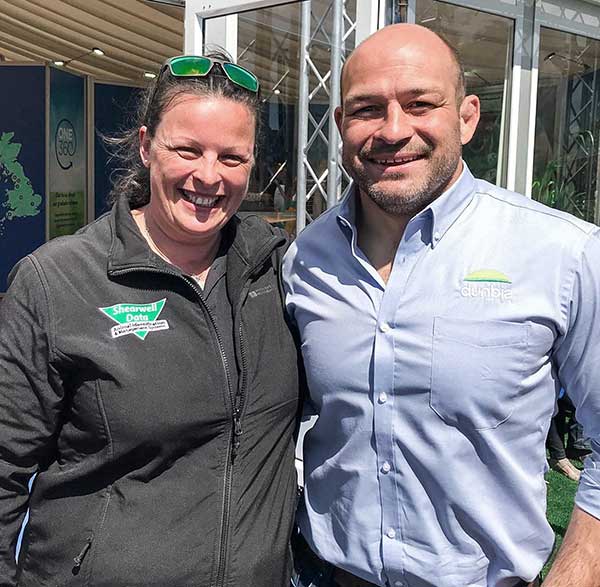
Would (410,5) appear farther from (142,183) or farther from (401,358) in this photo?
A: (401,358)

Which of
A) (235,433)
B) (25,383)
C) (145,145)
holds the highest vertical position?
(145,145)

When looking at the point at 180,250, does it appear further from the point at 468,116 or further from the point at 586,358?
the point at 586,358

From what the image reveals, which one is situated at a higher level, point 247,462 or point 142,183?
point 142,183

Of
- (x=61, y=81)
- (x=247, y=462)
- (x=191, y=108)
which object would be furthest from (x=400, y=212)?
(x=61, y=81)

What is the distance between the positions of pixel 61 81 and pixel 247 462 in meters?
6.80

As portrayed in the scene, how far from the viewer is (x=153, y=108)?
5.09 ft

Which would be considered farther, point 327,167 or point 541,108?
point 541,108

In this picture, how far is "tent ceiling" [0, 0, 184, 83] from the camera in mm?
8086

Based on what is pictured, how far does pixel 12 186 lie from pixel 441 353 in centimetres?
662

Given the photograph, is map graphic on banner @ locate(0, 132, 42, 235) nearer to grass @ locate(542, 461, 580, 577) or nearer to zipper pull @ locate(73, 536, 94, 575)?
grass @ locate(542, 461, 580, 577)

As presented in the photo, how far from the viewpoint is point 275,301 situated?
5.28ft

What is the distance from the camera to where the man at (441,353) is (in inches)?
54.9

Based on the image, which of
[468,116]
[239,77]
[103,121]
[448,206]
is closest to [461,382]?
[448,206]

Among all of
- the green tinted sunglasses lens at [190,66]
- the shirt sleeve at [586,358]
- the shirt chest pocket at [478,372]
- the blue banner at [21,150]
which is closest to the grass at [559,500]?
the shirt sleeve at [586,358]
